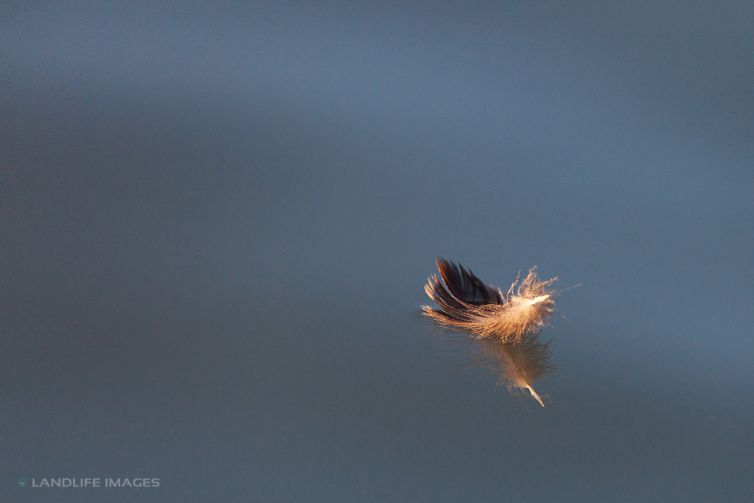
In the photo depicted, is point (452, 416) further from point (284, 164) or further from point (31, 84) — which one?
point (31, 84)

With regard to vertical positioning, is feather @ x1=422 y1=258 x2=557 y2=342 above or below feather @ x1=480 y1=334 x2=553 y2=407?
above

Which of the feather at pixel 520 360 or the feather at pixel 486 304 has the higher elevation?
the feather at pixel 486 304

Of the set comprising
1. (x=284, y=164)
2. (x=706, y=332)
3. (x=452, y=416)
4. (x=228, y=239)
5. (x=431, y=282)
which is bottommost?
(x=452, y=416)

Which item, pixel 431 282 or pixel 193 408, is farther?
pixel 431 282

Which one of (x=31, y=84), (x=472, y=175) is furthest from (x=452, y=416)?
(x=31, y=84)
